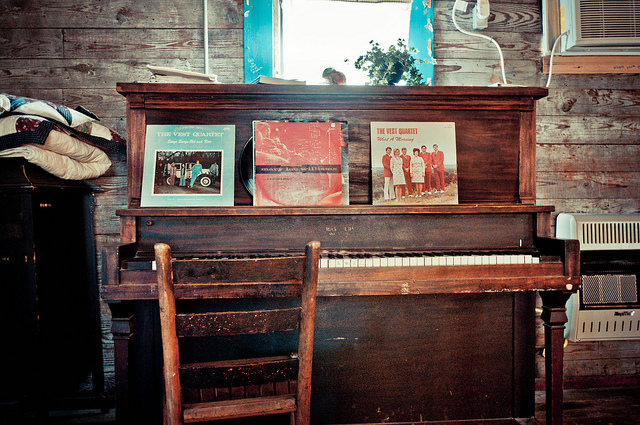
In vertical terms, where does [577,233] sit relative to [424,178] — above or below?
below

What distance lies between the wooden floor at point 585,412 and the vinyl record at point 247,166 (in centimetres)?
149

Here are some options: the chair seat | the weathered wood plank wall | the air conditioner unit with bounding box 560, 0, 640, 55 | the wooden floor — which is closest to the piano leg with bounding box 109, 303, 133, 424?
the chair seat

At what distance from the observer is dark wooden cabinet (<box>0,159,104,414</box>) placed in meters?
1.65

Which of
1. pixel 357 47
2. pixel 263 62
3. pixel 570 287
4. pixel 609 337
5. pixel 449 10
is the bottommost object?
pixel 609 337

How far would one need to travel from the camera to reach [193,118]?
1.64 m

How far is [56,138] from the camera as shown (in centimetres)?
173

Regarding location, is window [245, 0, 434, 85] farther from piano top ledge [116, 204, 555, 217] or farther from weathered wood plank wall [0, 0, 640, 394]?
piano top ledge [116, 204, 555, 217]

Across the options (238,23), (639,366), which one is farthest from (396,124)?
(639,366)

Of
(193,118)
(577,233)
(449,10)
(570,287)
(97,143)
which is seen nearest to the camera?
(570,287)

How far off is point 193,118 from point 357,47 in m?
1.27

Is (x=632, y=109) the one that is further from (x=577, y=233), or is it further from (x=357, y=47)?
(x=357, y=47)

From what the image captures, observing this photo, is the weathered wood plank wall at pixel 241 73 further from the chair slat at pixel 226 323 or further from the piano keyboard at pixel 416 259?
the chair slat at pixel 226 323

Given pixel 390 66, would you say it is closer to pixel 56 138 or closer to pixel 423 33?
pixel 423 33

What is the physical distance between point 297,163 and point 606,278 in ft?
6.24
